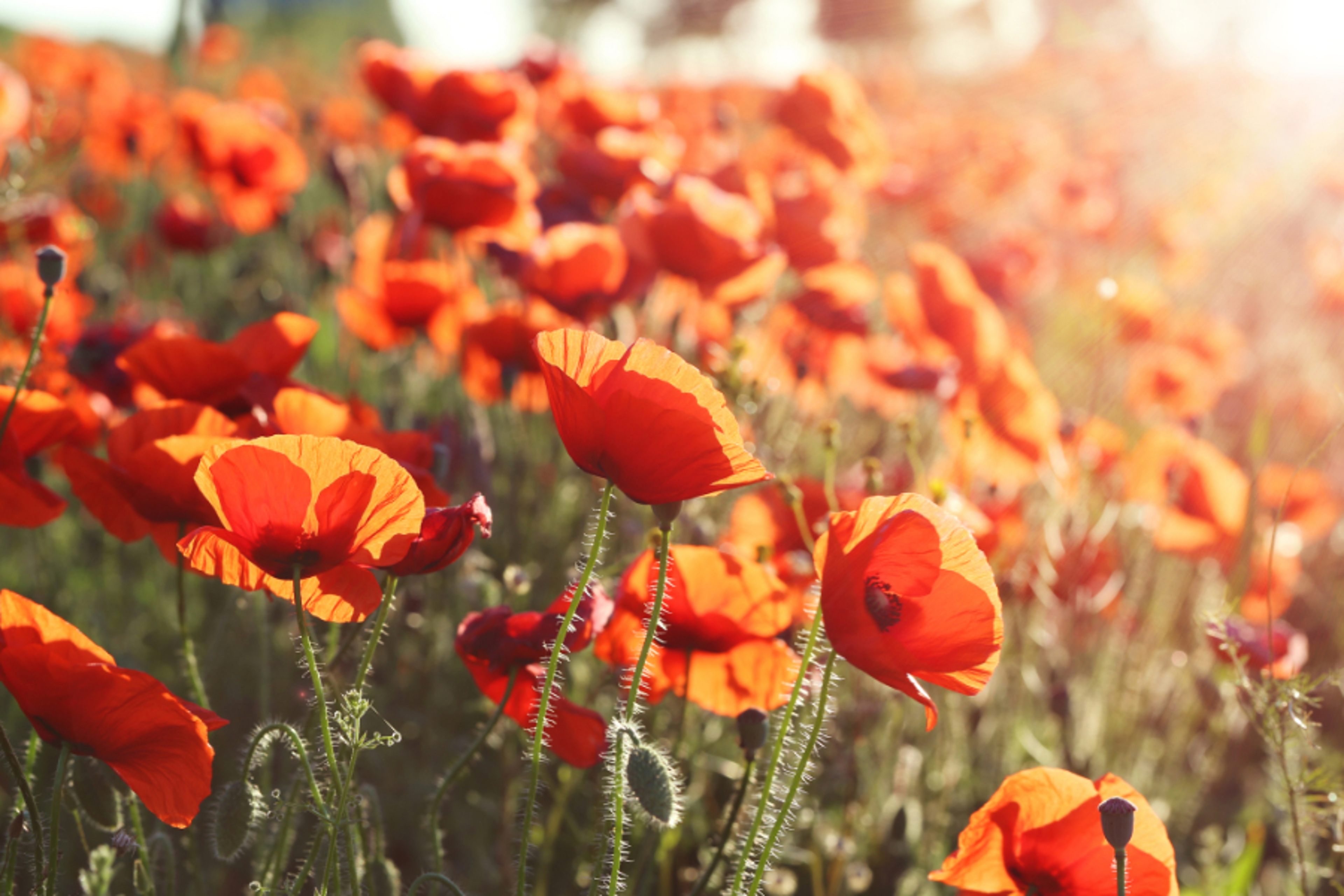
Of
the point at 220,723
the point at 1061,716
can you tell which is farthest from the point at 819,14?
the point at 220,723

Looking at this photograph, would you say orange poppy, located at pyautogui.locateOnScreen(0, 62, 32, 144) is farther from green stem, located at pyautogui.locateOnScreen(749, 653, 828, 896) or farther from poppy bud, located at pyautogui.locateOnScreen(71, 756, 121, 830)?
green stem, located at pyautogui.locateOnScreen(749, 653, 828, 896)

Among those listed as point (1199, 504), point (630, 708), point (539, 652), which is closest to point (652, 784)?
point (630, 708)

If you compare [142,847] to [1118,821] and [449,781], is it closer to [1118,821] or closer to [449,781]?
[449,781]

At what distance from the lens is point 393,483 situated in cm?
106

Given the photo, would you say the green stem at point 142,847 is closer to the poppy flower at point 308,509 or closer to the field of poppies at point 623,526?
the field of poppies at point 623,526

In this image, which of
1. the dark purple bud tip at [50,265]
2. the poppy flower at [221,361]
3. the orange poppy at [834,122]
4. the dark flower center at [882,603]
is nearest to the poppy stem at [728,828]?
the dark flower center at [882,603]

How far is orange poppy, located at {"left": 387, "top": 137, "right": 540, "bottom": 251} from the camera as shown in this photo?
2.24 metres

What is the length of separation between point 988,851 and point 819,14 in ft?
53.4

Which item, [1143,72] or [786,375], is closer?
[786,375]

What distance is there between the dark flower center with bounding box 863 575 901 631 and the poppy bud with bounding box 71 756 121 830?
94 centimetres

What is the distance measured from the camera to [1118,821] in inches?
39.6

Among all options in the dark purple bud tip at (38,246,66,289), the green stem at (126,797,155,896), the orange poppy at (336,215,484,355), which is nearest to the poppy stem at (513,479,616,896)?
the green stem at (126,797,155,896)

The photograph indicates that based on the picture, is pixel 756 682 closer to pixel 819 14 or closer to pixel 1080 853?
pixel 1080 853

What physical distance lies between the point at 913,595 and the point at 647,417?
1.19 ft
